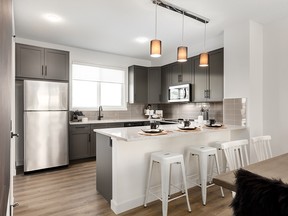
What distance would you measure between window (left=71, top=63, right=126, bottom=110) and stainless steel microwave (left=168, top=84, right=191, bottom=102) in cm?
144

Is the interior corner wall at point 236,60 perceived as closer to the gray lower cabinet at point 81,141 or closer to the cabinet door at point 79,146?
the gray lower cabinet at point 81,141

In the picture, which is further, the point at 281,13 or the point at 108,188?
the point at 281,13

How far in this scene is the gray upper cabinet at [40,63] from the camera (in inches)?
137

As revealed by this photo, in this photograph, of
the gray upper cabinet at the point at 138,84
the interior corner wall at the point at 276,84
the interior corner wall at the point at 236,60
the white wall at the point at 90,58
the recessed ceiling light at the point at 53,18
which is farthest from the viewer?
the gray upper cabinet at the point at 138,84

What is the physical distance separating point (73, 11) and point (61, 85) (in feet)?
4.94

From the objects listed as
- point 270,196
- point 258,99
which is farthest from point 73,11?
point 258,99

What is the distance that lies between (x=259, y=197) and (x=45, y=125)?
12.2 ft

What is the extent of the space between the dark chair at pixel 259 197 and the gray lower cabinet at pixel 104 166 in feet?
5.85

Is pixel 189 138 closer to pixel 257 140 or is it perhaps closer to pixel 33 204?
pixel 257 140

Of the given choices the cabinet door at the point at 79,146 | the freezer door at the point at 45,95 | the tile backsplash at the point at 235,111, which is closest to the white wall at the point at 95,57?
the freezer door at the point at 45,95

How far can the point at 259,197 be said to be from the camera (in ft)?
2.08

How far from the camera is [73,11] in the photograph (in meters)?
2.80

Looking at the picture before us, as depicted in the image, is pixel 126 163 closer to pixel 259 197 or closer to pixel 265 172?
pixel 265 172

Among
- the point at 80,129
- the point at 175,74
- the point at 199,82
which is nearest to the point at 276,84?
the point at 199,82
